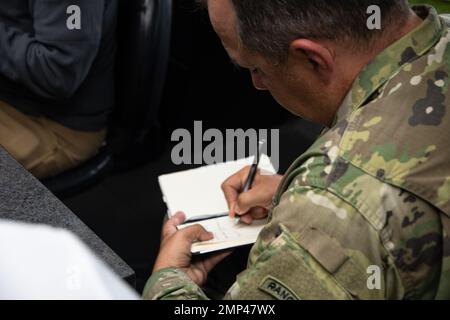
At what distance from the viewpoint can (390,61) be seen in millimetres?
880

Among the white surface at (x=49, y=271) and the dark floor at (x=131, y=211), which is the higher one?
the white surface at (x=49, y=271)

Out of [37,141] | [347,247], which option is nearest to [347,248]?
[347,247]

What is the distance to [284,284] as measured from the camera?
0.83 metres

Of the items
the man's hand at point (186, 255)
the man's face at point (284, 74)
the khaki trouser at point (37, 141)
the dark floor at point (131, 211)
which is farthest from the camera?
the dark floor at point (131, 211)

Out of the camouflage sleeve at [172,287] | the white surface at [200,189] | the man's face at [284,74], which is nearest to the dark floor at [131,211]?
the white surface at [200,189]

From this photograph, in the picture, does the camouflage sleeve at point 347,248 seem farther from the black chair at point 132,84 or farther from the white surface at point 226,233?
the black chair at point 132,84

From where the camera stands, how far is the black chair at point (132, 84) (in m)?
1.57

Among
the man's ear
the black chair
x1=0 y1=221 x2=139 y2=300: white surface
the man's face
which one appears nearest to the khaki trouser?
the black chair

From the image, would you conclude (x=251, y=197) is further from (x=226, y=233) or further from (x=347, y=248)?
(x=347, y=248)

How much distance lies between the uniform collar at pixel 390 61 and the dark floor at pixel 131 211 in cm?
102

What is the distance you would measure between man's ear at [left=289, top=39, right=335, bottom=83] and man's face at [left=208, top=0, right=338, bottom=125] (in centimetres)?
1

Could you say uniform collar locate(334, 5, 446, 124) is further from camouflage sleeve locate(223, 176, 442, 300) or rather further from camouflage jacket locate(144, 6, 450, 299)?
camouflage sleeve locate(223, 176, 442, 300)

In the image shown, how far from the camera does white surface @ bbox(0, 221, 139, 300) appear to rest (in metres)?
0.57

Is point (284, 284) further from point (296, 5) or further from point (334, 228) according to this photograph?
point (296, 5)
